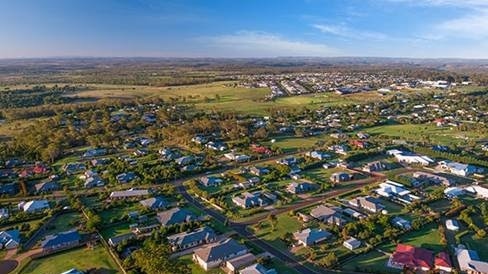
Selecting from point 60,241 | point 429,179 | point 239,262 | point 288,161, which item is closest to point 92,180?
point 60,241

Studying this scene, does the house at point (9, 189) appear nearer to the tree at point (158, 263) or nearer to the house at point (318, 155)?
the tree at point (158, 263)

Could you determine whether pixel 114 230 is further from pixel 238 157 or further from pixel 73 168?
pixel 238 157

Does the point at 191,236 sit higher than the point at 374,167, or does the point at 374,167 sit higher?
the point at 374,167

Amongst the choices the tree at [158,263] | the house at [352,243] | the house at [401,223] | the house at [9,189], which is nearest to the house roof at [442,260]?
the house at [401,223]

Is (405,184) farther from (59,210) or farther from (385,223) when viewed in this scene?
(59,210)

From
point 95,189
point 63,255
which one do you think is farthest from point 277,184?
point 63,255
